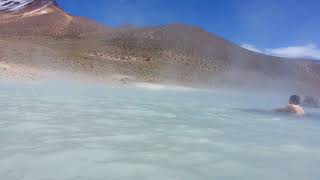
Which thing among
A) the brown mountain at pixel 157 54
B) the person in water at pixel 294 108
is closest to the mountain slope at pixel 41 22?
the brown mountain at pixel 157 54

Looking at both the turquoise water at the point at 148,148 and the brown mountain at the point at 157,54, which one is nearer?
the turquoise water at the point at 148,148

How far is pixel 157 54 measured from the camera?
5019 cm

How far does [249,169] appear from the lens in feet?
18.6

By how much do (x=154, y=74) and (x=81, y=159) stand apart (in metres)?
32.6

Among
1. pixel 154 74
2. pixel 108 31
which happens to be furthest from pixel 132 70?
pixel 108 31

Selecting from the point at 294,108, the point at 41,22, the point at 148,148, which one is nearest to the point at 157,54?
the point at 41,22

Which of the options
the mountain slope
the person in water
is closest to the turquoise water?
the person in water

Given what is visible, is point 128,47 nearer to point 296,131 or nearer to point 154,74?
point 154,74

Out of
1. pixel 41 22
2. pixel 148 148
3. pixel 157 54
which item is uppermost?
pixel 41 22

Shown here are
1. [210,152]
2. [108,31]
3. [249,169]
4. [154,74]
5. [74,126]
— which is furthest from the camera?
[108,31]

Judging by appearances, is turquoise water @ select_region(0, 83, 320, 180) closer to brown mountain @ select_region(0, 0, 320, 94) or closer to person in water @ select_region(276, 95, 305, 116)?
person in water @ select_region(276, 95, 305, 116)

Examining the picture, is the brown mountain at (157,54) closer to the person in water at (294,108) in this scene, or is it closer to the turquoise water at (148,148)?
the person in water at (294,108)

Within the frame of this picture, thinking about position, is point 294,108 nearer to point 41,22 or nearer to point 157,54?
point 157,54

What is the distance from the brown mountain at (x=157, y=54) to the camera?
3909cm
